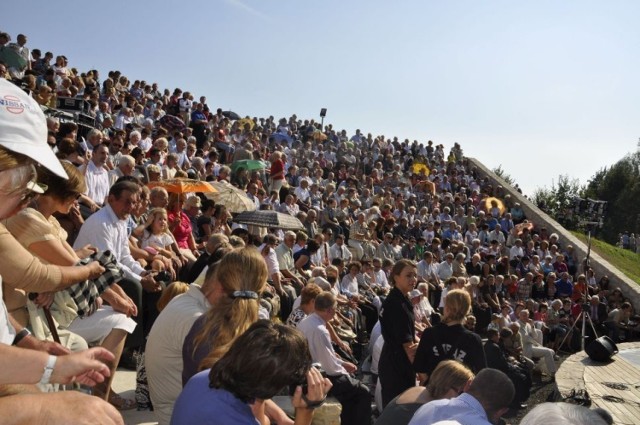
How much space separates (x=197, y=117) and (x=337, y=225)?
16.5 ft

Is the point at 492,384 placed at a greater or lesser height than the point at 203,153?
lesser

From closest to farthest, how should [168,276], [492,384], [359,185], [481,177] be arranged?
[492,384] < [168,276] < [359,185] < [481,177]

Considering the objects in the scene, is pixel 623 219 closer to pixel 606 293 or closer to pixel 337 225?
pixel 606 293

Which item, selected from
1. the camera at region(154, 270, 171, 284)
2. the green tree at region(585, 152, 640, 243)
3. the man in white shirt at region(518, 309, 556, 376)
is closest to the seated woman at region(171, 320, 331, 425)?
the camera at region(154, 270, 171, 284)

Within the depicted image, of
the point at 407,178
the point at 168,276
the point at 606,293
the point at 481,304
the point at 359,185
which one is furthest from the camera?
the point at 407,178

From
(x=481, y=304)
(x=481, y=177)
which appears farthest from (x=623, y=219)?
(x=481, y=304)

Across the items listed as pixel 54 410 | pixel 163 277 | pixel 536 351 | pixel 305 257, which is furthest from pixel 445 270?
pixel 54 410

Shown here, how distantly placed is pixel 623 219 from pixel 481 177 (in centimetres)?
2737

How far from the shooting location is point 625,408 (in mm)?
8617

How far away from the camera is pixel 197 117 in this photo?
60.7ft

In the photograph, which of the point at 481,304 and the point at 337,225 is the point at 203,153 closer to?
the point at 337,225

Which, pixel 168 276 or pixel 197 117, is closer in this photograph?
pixel 168 276

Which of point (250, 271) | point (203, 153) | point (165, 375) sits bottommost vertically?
point (165, 375)

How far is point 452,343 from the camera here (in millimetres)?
5504
